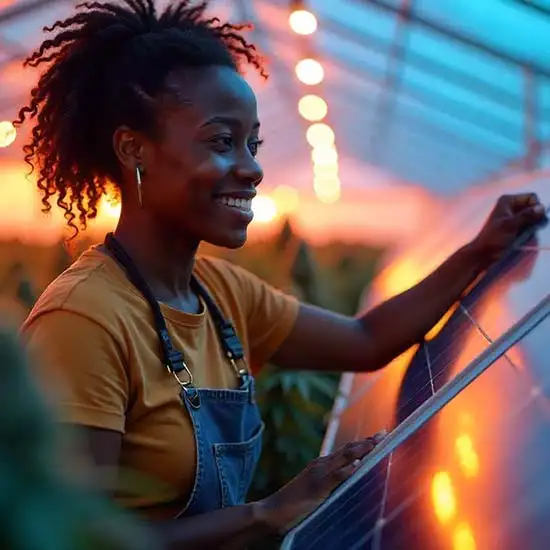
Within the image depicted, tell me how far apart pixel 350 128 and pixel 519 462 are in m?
20.4

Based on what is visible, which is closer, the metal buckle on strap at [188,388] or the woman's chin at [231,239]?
the metal buckle on strap at [188,388]

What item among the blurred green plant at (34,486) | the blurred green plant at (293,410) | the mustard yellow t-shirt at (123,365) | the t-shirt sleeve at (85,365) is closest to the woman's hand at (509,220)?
the mustard yellow t-shirt at (123,365)

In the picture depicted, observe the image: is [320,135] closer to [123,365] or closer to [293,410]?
[293,410]

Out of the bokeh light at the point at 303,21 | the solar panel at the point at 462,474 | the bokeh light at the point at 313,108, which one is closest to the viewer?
the solar panel at the point at 462,474

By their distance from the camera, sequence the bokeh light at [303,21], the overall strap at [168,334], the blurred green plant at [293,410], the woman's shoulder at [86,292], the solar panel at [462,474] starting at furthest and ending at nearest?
the bokeh light at [303,21] < the blurred green plant at [293,410] < the overall strap at [168,334] < the woman's shoulder at [86,292] < the solar panel at [462,474]

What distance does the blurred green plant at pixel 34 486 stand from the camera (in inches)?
19.6

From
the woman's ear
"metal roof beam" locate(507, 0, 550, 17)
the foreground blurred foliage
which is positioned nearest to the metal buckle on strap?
the woman's ear

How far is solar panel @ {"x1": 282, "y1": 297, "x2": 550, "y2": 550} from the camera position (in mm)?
1194

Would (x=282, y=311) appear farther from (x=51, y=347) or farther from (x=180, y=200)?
(x=51, y=347)

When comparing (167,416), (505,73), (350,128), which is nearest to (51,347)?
(167,416)

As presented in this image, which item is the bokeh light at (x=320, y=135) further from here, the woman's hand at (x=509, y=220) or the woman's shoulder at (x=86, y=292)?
the woman's shoulder at (x=86, y=292)

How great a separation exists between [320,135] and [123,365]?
20.0 meters

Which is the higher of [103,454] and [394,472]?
[394,472]

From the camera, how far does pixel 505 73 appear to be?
35.2ft
